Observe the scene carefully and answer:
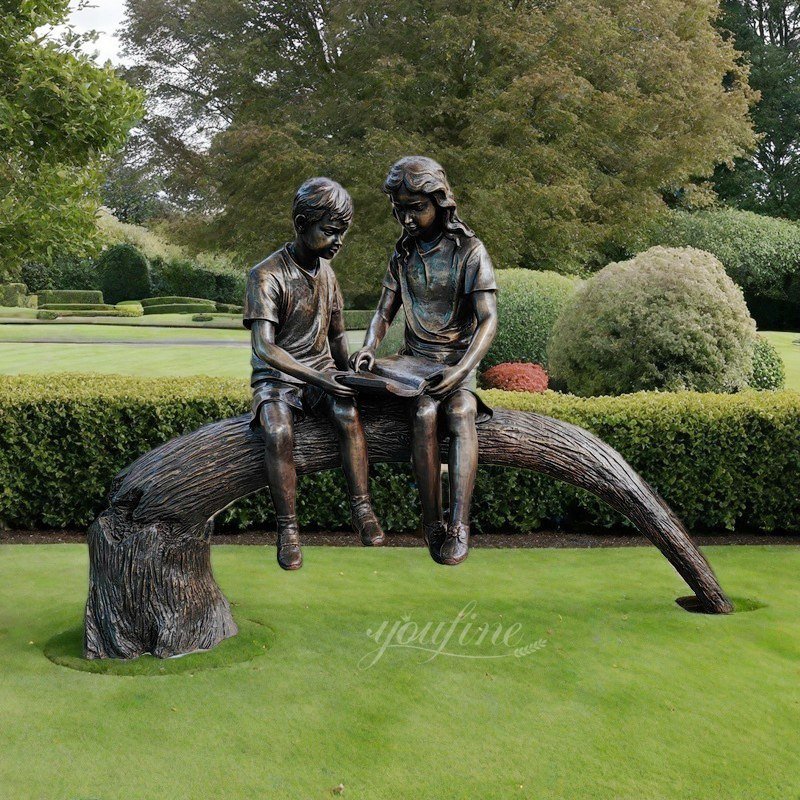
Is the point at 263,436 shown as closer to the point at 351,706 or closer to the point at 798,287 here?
the point at 351,706

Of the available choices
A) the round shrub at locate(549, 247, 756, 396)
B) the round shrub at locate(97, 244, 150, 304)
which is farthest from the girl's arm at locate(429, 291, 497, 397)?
the round shrub at locate(97, 244, 150, 304)

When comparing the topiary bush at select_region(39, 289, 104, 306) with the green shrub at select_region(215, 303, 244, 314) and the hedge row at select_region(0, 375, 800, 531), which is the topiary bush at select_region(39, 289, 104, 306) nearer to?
the green shrub at select_region(215, 303, 244, 314)

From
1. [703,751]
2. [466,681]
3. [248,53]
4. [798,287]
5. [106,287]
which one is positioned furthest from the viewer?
[106,287]

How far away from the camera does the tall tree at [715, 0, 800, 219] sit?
30891 mm

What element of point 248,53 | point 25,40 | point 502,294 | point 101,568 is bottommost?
point 101,568

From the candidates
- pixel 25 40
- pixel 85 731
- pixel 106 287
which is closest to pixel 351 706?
pixel 85 731

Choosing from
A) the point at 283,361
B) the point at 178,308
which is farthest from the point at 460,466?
the point at 178,308

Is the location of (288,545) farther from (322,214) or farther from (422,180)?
(422,180)

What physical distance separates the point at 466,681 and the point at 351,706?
69 centimetres

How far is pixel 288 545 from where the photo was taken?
4.43 meters

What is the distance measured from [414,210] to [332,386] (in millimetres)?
970

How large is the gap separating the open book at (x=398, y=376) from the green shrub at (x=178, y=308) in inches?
1152

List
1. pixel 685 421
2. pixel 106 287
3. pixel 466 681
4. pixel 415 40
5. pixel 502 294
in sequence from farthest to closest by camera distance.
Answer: pixel 106 287 < pixel 415 40 < pixel 502 294 < pixel 685 421 < pixel 466 681

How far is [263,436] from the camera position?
4.64 metres
